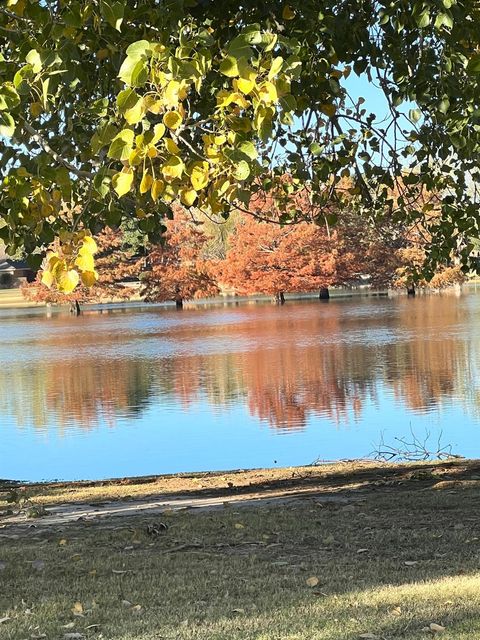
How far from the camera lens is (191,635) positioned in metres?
4.57

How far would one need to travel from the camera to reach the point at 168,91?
3.00 meters


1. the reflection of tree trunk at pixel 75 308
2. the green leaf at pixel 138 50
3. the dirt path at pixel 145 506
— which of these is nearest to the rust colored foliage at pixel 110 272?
the reflection of tree trunk at pixel 75 308

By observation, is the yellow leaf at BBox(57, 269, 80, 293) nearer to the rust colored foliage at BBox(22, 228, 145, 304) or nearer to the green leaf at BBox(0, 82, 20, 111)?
the green leaf at BBox(0, 82, 20, 111)

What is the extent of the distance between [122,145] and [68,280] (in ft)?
1.41

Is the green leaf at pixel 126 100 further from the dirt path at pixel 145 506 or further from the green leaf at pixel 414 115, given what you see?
the dirt path at pixel 145 506

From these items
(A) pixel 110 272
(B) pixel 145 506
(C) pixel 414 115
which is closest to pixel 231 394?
(B) pixel 145 506

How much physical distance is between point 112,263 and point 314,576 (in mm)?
53976

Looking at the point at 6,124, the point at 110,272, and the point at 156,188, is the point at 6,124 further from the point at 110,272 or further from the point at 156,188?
the point at 110,272

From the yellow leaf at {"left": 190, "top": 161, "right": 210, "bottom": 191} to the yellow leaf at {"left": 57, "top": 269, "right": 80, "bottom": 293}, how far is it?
0.52 metres

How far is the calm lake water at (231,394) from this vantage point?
1529 centimetres

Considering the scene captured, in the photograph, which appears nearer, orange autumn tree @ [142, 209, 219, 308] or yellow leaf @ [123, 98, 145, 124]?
yellow leaf @ [123, 98, 145, 124]

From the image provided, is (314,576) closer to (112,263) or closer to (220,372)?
(220,372)

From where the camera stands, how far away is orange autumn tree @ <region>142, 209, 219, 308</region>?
58.9m

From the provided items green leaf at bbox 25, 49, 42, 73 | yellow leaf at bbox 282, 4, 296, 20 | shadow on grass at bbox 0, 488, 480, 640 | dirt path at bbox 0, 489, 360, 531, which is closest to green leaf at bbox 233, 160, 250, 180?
green leaf at bbox 25, 49, 42, 73
